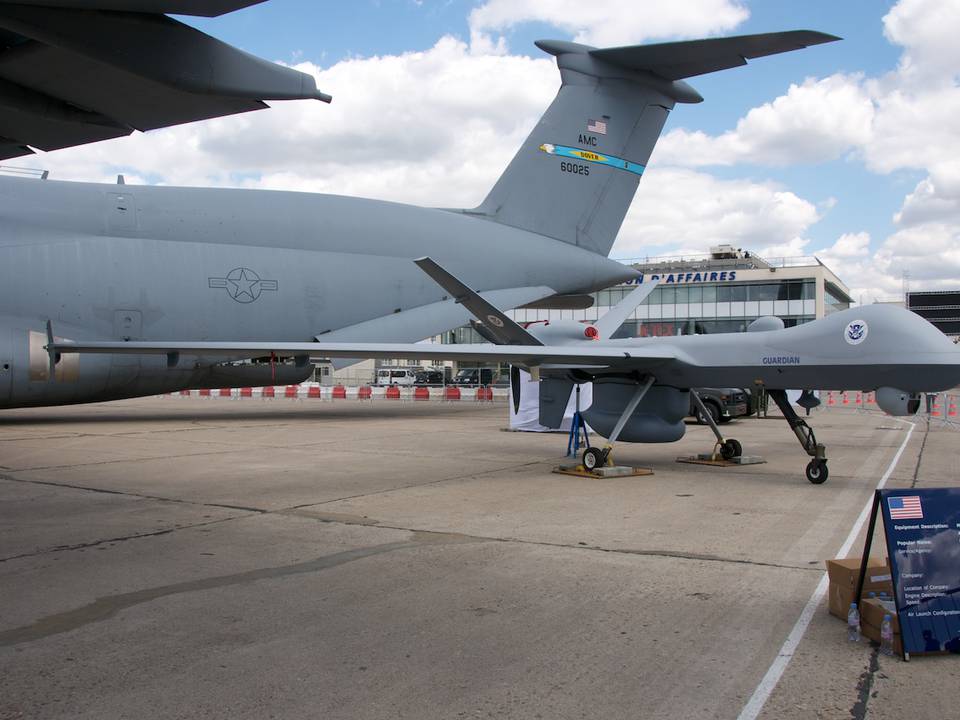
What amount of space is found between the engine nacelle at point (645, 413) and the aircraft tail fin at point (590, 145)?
985 centimetres

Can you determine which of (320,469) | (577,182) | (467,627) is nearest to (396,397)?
(577,182)

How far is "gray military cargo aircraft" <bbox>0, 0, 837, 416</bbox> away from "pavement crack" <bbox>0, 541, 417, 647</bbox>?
610 cm

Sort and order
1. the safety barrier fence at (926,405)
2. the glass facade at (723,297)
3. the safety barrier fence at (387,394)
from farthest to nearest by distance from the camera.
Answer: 1. the glass facade at (723,297)
2. the safety barrier fence at (387,394)
3. the safety barrier fence at (926,405)

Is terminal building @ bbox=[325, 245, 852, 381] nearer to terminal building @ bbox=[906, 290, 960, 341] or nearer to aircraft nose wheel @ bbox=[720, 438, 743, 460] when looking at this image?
terminal building @ bbox=[906, 290, 960, 341]

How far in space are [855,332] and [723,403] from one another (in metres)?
11.7

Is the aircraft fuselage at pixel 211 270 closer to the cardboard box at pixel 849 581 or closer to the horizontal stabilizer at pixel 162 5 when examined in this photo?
the horizontal stabilizer at pixel 162 5

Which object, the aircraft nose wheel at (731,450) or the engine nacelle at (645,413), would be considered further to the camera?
the aircraft nose wheel at (731,450)

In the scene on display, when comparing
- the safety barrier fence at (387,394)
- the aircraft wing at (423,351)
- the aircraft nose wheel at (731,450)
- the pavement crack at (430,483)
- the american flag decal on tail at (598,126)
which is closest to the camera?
the pavement crack at (430,483)

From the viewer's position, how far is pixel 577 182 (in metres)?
20.8

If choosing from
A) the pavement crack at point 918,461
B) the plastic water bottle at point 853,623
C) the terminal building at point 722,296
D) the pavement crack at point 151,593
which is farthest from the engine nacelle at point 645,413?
the terminal building at point 722,296

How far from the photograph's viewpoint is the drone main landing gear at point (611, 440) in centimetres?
1078

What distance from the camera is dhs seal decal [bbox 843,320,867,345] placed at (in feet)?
30.9

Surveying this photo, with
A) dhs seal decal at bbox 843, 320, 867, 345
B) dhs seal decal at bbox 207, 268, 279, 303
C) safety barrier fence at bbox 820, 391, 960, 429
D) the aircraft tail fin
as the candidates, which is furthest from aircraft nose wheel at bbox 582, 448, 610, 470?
the aircraft tail fin

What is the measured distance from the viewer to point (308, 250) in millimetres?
18297
